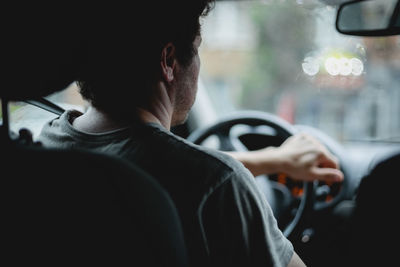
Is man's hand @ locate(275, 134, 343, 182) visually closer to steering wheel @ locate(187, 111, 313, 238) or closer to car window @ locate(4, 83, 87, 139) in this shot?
steering wheel @ locate(187, 111, 313, 238)

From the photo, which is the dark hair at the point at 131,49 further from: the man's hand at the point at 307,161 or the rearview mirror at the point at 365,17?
the man's hand at the point at 307,161

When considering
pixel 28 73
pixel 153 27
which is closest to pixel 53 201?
pixel 28 73

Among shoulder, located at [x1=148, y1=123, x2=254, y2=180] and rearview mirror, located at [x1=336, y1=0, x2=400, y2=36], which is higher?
rearview mirror, located at [x1=336, y1=0, x2=400, y2=36]

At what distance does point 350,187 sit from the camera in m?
2.88

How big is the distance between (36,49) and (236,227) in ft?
2.14

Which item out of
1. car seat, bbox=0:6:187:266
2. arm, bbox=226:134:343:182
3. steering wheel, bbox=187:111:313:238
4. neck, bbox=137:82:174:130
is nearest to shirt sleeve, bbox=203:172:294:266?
car seat, bbox=0:6:187:266

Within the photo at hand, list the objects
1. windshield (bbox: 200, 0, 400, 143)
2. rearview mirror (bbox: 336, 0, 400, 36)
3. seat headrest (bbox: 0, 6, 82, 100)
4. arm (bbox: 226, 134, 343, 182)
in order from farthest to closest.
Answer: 1. windshield (bbox: 200, 0, 400, 143)
2. arm (bbox: 226, 134, 343, 182)
3. rearview mirror (bbox: 336, 0, 400, 36)
4. seat headrest (bbox: 0, 6, 82, 100)

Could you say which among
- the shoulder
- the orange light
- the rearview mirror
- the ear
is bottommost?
the orange light

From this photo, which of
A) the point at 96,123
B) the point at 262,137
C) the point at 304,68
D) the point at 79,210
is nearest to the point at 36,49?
the point at 96,123

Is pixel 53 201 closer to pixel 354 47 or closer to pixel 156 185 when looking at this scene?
pixel 156 185

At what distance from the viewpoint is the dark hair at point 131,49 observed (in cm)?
152

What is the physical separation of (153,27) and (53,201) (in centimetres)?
61

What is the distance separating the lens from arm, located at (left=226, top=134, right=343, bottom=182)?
2426 millimetres

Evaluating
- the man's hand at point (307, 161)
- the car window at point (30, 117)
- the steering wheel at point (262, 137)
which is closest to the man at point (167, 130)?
the car window at point (30, 117)
